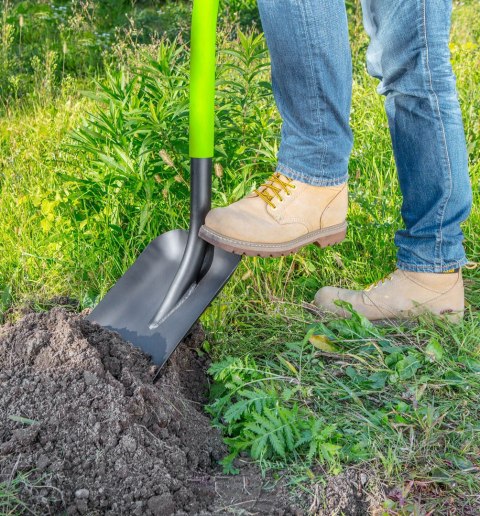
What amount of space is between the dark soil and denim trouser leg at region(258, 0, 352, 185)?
751 mm

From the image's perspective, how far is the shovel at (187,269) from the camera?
2211mm

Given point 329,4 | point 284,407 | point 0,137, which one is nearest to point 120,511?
point 284,407

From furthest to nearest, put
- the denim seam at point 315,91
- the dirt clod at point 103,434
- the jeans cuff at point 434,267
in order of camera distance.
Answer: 1. the jeans cuff at point 434,267
2. the denim seam at point 315,91
3. the dirt clod at point 103,434

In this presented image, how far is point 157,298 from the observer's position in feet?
7.88

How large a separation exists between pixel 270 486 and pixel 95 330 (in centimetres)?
69

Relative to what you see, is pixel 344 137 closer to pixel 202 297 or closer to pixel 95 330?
pixel 202 297

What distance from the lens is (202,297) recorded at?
231 centimetres

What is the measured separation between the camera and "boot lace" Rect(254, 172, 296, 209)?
232 cm

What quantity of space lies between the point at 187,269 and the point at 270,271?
1.57 ft

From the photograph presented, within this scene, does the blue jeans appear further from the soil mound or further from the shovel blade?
the soil mound

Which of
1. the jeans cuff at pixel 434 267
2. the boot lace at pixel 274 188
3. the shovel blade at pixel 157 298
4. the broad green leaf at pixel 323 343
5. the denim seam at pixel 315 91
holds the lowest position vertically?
the broad green leaf at pixel 323 343

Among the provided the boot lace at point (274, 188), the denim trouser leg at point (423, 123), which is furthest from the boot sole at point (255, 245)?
the denim trouser leg at point (423, 123)

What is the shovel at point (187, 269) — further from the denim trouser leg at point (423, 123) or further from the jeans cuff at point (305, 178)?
the denim trouser leg at point (423, 123)

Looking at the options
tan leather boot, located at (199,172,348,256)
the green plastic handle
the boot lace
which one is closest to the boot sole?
tan leather boot, located at (199,172,348,256)
